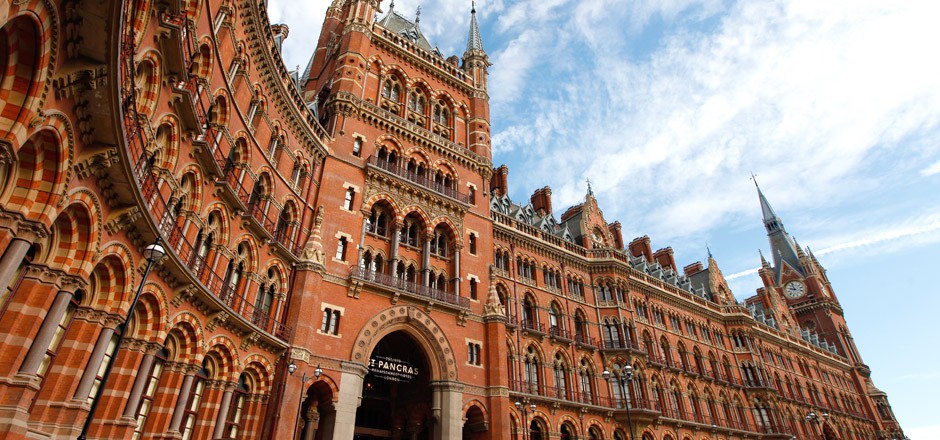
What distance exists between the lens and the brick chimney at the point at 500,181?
148ft

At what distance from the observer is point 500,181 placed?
151 feet

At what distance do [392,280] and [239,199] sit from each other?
9.48 metres

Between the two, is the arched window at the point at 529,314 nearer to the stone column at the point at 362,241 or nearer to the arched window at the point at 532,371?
the arched window at the point at 532,371

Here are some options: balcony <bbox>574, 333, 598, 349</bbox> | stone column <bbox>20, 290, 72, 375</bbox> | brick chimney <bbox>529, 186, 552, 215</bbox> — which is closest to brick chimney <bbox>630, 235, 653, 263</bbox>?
brick chimney <bbox>529, 186, 552, 215</bbox>

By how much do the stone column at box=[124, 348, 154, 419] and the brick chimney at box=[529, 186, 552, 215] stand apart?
35.7 m

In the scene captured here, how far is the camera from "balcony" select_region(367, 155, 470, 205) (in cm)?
2919

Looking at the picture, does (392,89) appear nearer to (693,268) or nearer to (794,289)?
(693,268)

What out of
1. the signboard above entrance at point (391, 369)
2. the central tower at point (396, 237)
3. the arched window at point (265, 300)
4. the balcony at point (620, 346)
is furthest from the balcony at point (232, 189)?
the balcony at point (620, 346)

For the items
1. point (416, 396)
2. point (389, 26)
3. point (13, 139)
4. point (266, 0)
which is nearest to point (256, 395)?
point (416, 396)

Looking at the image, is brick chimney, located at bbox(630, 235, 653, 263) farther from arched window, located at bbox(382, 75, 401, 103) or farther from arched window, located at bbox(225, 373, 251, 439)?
arched window, located at bbox(225, 373, 251, 439)

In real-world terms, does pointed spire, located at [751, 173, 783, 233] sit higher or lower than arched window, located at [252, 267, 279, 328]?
higher

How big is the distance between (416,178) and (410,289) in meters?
7.04

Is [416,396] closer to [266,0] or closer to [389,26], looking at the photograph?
[266,0]

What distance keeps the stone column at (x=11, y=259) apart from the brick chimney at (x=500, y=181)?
36348 mm
